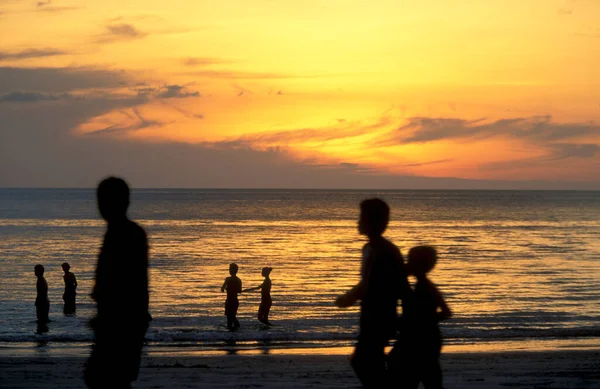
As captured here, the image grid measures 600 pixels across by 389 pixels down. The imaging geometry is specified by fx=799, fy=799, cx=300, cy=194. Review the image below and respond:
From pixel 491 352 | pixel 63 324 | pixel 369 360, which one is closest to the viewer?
pixel 369 360

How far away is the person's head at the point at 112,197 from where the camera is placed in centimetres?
547

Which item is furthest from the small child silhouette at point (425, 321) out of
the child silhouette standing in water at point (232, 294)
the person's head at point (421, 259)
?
the child silhouette standing in water at point (232, 294)

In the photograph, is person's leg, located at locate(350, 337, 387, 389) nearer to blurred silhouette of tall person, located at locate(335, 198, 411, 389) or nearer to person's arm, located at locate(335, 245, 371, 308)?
blurred silhouette of tall person, located at locate(335, 198, 411, 389)

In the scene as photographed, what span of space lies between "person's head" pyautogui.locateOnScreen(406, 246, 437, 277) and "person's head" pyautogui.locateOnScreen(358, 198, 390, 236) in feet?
3.33

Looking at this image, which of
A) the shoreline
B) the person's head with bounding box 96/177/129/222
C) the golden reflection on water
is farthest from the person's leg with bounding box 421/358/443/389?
the golden reflection on water

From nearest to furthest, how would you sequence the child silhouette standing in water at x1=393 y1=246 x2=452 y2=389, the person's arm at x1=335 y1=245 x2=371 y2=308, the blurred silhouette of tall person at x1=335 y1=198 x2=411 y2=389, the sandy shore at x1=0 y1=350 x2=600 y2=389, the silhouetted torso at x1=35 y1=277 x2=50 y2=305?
1. the person's arm at x1=335 y1=245 x2=371 y2=308
2. the blurred silhouette of tall person at x1=335 y1=198 x2=411 y2=389
3. the child silhouette standing in water at x1=393 y1=246 x2=452 y2=389
4. the sandy shore at x1=0 y1=350 x2=600 y2=389
5. the silhouetted torso at x1=35 y1=277 x2=50 y2=305

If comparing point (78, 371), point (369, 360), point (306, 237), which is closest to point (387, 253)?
point (369, 360)

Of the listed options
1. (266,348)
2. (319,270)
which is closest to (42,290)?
(266,348)

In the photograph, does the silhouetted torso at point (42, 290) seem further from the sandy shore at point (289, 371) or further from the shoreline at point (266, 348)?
the sandy shore at point (289, 371)

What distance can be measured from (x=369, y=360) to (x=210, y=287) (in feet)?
99.6

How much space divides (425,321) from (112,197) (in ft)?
9.56

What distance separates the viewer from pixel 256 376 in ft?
38.6

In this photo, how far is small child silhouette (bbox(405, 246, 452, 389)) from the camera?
669cm

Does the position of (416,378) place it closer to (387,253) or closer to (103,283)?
(387,253)
